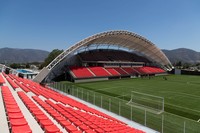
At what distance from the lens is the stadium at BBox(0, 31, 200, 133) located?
438 inches

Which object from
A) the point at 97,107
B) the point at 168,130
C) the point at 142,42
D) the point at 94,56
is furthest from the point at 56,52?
the point at 168,130

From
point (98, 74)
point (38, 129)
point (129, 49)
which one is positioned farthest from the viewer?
point (129, 49)

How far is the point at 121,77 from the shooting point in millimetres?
62031

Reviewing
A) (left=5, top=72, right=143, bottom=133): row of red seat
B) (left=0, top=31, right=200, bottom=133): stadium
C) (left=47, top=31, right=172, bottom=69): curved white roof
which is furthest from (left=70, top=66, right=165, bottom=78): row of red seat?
(left=5, top=72, right=143, bottom=133): row of red seat

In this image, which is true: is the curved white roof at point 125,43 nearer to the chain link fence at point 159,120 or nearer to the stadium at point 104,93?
the stadium at point 104,93

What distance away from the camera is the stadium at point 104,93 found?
438 inches

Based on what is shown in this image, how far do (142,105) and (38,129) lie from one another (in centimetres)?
1776

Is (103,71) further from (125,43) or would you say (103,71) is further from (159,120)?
(159,120)

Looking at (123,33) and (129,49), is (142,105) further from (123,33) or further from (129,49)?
(129,49)

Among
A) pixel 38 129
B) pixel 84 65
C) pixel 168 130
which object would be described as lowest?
pixel 168 130

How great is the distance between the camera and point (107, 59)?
68.6 m

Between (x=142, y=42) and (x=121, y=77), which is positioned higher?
(x=142, y=42)

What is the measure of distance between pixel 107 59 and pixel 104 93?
1384 inches

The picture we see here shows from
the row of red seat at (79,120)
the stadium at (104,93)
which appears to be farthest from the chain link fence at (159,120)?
the row of red seat at (79,120)
